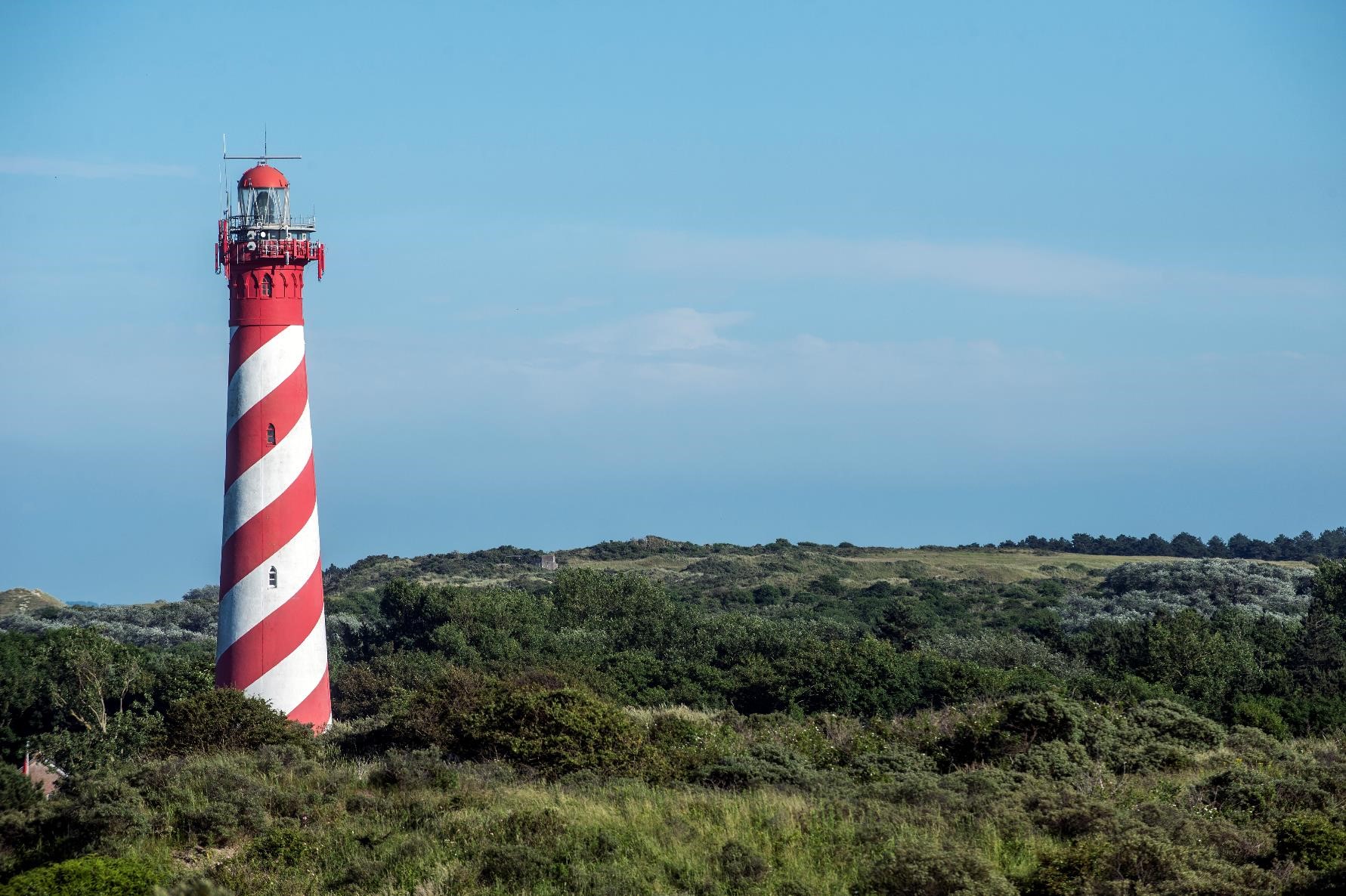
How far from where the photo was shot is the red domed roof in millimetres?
24844

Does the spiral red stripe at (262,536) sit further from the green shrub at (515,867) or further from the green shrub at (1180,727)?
the green shrub at (1180,727)

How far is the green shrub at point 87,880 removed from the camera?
13.1m

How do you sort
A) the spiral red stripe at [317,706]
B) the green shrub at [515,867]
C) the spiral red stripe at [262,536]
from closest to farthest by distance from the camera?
the green shrub at [515,867] < the spiral red stripe at [262,536] < the spiral red stripe at [317,706]

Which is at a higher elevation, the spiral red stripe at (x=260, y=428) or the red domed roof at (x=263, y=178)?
the red domed roof at (x=263, y=178)

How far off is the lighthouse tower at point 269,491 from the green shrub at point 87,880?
32.8 feet

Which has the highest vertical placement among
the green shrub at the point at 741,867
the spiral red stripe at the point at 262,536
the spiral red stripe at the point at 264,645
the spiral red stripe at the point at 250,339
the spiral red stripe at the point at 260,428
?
the spiral red stripe at the point at 250,339

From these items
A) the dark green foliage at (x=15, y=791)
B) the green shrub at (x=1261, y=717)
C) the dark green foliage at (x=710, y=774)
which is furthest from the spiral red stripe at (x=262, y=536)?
the green shrub at (x=1261, y=717)

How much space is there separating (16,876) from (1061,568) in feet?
233

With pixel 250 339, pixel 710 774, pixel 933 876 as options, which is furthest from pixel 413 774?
pixel 250 339

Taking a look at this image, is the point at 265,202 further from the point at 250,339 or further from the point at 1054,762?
the point at 1054,762

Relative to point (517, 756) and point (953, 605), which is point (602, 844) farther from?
point (953, 605)

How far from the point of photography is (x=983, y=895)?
1234cm

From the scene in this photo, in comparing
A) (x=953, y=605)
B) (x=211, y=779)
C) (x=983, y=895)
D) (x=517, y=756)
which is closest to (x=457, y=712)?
(x=517, y=756)

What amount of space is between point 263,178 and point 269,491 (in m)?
5.63
